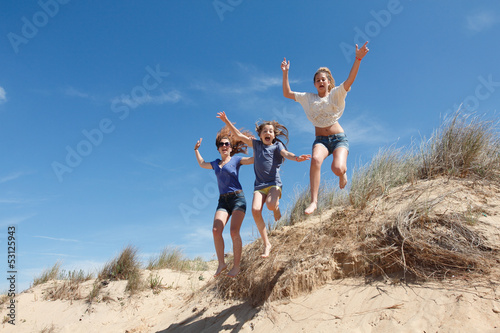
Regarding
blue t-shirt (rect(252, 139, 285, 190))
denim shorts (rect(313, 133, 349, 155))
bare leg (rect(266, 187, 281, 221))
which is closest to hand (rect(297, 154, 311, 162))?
denim shorts (rect(313, 133, 349, 155))

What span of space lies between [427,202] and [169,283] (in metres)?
6.70

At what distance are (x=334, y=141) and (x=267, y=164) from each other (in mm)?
1069

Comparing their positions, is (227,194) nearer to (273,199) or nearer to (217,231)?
(217,231)

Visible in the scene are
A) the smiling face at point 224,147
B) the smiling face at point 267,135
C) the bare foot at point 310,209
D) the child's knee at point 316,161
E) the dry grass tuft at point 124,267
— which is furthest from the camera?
the dry grass tuft at point 124,267

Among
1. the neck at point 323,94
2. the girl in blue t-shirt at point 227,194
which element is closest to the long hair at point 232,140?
the girl in blue t-shirt at point 227,194

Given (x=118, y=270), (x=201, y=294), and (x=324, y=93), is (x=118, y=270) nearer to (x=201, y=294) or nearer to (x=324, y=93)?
(x=201, y=294)

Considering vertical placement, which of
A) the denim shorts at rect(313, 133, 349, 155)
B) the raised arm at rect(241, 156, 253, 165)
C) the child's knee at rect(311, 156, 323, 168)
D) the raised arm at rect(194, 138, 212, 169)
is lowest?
the child's knee at rect(311, 156, 323, 168)

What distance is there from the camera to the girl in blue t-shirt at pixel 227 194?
225 inches

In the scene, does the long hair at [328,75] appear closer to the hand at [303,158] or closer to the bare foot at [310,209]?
the hand at [303,158]

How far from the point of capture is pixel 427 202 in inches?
222

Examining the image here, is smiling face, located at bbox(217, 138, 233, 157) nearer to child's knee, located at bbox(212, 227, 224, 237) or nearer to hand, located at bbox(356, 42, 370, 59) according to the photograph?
child's knee, located at bbox(212, 227, 224, 237)

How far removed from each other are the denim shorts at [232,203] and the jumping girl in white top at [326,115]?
120cm

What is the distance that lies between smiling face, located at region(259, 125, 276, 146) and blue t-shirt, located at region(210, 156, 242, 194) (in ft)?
2.06

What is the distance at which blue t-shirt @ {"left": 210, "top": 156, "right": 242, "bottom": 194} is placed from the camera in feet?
19.7
